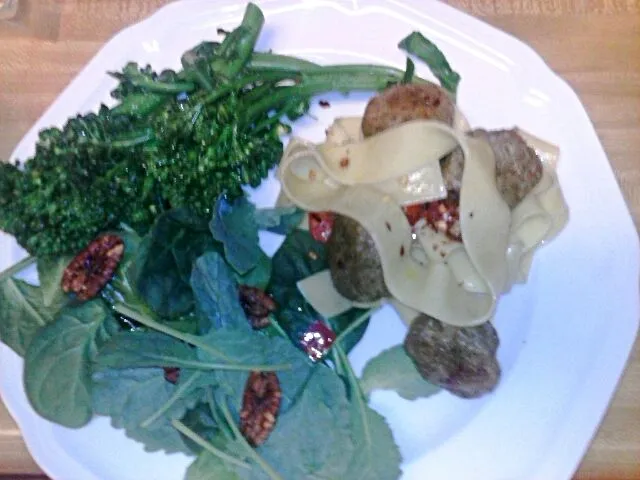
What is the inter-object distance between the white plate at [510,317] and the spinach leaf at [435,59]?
4 cm

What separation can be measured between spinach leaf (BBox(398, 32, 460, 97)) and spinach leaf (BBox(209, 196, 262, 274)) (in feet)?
1.87

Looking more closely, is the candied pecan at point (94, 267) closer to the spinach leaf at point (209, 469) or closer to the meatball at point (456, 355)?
the spinach leaf at point (209, 469)

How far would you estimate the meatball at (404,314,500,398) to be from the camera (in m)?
1.54

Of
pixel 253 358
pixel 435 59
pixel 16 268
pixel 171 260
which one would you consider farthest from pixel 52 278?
pixel 435 59

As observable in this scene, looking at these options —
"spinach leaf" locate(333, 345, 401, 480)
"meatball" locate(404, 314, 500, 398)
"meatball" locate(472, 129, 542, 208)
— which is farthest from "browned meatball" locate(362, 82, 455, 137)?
"spinach leaf" locate(333, 345, 401, 480)

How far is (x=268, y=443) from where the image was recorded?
1.54m

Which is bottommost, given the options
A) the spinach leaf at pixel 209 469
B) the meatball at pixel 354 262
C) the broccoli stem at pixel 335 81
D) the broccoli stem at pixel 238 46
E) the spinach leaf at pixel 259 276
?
the spinach leaf at pixel 209 469

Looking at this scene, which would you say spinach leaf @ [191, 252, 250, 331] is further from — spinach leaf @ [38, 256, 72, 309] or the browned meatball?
the browned meatball

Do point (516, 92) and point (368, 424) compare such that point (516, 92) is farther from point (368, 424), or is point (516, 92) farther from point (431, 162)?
point (368, 424)

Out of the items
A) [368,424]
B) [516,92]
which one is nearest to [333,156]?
[516,92]

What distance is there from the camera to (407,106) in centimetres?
160

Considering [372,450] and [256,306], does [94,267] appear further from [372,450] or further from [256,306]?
[372,450]

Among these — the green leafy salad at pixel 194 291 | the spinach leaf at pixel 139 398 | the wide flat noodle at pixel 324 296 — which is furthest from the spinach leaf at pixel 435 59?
the spinach leaf at pixel 139 398

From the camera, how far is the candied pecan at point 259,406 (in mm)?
1541
